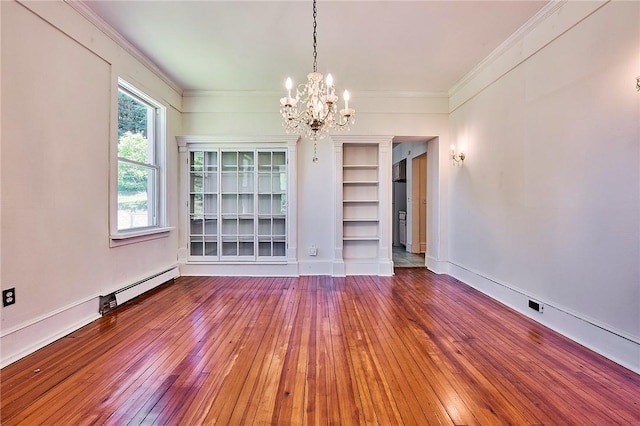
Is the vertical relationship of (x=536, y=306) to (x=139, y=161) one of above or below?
below

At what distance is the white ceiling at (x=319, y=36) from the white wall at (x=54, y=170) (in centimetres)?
53

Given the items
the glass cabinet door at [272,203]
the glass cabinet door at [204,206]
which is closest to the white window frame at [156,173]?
the glass cabinet door at [204,206]

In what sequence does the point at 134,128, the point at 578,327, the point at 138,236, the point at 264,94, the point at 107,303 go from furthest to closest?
the point at 264,94 → the point at 134,128 → the point at 138,236 → the point at 107,303 → the point at 578,327

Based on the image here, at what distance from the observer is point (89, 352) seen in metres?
2.13

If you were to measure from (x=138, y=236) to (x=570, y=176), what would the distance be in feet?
15.2

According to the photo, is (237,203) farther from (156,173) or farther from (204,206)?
(156,173)

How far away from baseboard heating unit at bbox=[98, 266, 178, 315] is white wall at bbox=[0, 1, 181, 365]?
0.25ft

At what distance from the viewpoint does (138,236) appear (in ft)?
11.2

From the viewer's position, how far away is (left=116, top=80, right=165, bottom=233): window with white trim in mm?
3330

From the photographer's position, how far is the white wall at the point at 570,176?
1.97 meters

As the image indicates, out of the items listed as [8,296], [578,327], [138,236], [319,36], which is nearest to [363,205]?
[319,36]

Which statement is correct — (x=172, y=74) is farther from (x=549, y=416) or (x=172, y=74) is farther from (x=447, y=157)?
(x=549, y=416)

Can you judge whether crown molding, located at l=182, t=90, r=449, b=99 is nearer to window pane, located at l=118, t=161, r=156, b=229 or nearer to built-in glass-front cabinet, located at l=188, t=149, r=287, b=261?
built-in glass-front cabinet, located at l=188, t=149, r=287, b=261

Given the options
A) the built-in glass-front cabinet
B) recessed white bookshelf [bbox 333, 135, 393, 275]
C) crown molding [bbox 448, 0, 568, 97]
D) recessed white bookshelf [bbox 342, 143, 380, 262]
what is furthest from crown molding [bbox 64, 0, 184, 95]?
crown molding [bbox 448, 0, 568, 97]
